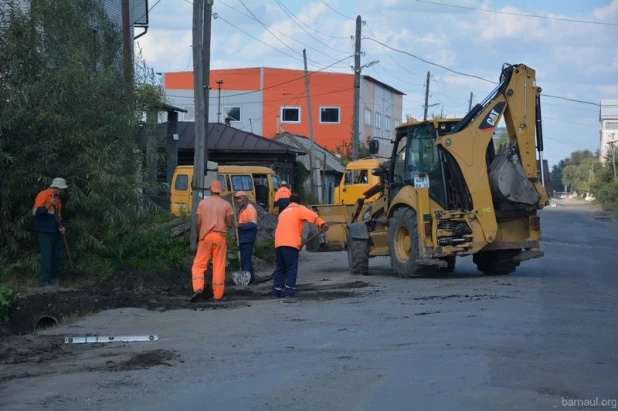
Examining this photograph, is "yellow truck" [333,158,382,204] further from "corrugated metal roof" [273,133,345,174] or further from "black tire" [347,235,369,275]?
"black tire" [347,235,369,275]

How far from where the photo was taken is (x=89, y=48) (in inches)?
640

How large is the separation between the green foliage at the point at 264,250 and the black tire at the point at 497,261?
4999 millimetres

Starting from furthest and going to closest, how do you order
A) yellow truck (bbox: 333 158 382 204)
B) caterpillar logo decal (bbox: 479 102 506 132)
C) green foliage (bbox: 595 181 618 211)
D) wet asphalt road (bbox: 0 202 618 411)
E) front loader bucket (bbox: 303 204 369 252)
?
green foliage (bbox: 595 181 618 211) → yellow truck (bbox: 333 158 382 204) → front loader bucket (bbox: 303 204 369 252) → caterpillar logo decal (bbox: 479 102 506 132) → wet asphalt road (bbox: 0 202 618 411)

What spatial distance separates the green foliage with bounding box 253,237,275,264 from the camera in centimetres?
1975

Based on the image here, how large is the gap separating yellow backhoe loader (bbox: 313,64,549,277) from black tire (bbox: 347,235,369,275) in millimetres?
822

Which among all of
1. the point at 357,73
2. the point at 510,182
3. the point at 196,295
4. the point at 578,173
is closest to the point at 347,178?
the point at 357,73

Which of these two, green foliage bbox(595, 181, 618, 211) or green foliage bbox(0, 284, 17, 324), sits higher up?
green foliage bbox(595, 181, 618, 211)

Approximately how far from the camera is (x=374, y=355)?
8617 mm

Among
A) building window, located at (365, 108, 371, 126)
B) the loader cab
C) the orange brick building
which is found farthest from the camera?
building window, located at (365, 108, 371, 126)

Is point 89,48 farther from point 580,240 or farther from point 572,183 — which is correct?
point 572,183

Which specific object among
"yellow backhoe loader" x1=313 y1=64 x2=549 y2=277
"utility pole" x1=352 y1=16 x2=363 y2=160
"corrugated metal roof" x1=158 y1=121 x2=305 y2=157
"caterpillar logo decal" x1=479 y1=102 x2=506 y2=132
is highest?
"utility pole" x1=352 y1=16 x2=363 y2=160

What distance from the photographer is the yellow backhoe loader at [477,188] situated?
15.4 metres

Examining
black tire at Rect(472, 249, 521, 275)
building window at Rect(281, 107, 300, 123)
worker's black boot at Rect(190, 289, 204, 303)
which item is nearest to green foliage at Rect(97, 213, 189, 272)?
worker's black boot at Rect(190, 289, 204, 303)

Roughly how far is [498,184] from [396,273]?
9.40 feet
